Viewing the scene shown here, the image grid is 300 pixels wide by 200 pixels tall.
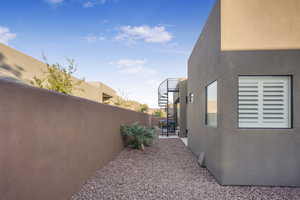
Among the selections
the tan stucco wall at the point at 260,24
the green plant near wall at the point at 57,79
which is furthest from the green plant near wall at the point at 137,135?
the tan stucco wall at the point at 260,24

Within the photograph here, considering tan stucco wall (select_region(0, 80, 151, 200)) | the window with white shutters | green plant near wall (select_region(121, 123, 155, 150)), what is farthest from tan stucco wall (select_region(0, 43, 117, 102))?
the window with white shutters

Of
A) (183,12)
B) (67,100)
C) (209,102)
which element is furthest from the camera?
(183,12)

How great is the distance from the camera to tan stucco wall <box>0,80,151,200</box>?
1.58 metres

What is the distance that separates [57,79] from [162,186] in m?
6.61

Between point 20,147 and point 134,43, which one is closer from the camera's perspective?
point 20,147

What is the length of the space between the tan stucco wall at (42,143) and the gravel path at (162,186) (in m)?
0.37

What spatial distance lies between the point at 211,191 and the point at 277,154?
4.92ft

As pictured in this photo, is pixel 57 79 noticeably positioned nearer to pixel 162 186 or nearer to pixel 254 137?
pixel 162 186

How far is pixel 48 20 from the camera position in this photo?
26.0 ft

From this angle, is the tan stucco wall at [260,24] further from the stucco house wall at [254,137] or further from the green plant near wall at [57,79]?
Answer: the green plant near wall at [57,79]

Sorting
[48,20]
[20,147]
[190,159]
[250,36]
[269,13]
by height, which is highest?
[48,20]

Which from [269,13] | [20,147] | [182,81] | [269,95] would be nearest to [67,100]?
[20,147]

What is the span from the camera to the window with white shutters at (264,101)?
3521 millimetres

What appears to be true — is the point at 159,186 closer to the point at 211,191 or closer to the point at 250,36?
the point at 211,191
